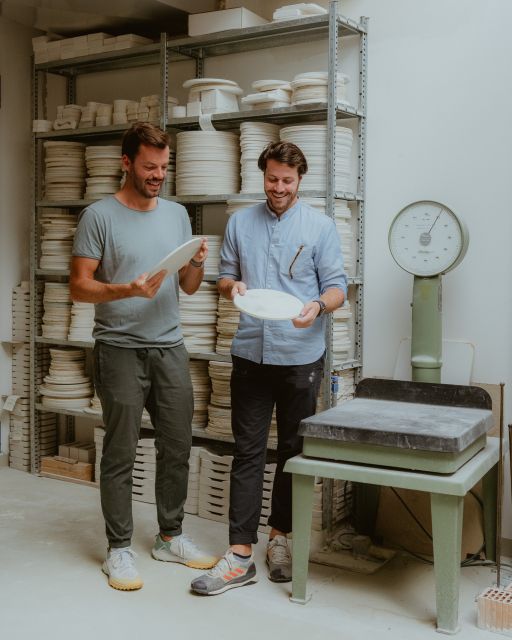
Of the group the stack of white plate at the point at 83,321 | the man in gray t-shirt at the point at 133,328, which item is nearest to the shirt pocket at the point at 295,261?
the man in gray t-shirt at the point at 133,328

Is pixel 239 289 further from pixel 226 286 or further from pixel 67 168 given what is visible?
pixel 67 168

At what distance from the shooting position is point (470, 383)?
4.07m

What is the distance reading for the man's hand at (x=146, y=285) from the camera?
10.7 ft

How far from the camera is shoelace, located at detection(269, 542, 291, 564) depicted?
12.2ft

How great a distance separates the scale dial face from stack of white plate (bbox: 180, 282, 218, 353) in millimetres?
1145

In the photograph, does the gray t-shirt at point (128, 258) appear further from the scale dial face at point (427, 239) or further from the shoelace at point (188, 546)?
the scale dial face at point (427, 239)

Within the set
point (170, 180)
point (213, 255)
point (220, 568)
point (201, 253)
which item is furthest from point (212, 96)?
point (220, 568)

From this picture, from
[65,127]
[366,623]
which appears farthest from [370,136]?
[366,623]

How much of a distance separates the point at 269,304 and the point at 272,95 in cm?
143

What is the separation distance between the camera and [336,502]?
433 cm

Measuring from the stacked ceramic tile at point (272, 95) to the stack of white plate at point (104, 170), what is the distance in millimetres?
1029

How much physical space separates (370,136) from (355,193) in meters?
0.31

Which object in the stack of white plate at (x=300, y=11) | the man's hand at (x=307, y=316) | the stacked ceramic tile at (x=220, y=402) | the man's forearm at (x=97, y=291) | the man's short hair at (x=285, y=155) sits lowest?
the stacked ceramic tile at (x=220, y=402)

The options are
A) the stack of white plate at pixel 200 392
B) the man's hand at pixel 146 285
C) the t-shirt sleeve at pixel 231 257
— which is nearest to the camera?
the man's hand at pixel 146 285
